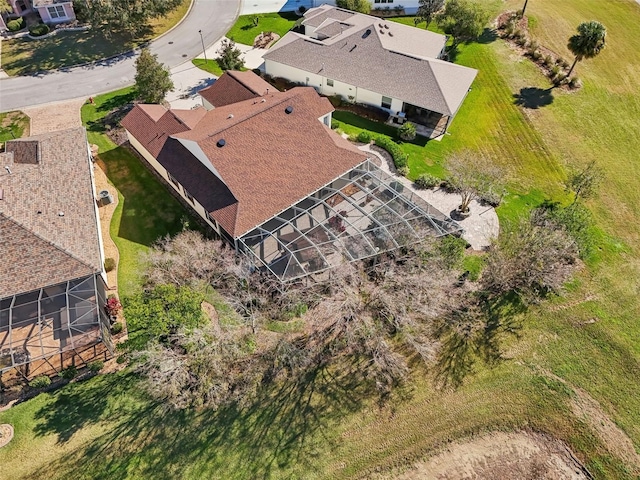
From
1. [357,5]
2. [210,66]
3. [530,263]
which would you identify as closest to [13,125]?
[210,66]

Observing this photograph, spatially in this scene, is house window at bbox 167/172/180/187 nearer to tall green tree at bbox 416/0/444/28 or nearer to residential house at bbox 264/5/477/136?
residential house at bbox 264/5/477/136

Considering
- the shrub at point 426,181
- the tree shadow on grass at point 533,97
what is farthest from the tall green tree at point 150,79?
the tree shadow on grass at point 533,97

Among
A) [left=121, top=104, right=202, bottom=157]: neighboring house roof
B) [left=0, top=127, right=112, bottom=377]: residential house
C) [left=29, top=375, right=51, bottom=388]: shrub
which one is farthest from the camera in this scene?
[left=121, top=104, right=202, bottom=157]: neighboring house roof

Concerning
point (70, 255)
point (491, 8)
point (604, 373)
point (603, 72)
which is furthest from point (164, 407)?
point (491, 8)

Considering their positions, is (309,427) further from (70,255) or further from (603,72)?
(603,72)

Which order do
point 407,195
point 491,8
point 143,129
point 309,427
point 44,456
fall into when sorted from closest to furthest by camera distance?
point 44,456, point 309,427, point 407,195, point 143,129, point 491,8

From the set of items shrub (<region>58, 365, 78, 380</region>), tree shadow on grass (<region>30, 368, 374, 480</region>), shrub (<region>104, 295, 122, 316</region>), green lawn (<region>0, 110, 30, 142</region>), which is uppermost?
green lawn (<region>0, 110, 30, 142</region>)

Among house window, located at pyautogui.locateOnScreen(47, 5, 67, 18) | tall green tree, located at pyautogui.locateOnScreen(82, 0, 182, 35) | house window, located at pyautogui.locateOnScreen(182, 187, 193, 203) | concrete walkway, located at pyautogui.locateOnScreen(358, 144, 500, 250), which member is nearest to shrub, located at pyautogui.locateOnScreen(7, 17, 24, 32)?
house window, located at pyautogui.locateOnScreen(47, 5, 67, 18)
